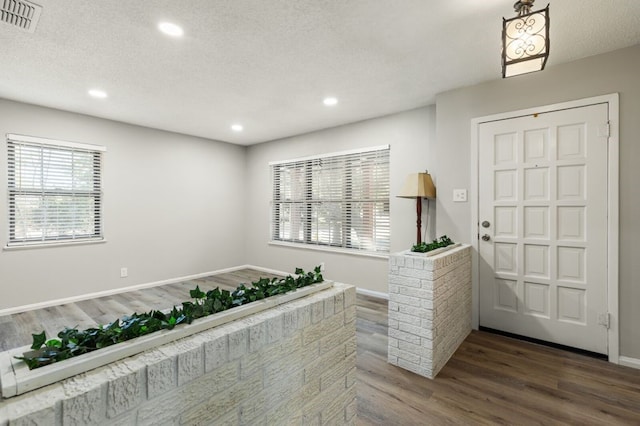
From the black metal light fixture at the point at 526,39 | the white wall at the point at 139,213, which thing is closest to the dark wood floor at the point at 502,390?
the black metal light fixture at the point at 526,39

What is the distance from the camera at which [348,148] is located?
4.63m

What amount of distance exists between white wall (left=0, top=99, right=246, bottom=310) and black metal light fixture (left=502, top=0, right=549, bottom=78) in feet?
15.9

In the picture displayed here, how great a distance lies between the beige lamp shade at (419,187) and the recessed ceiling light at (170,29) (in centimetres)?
266

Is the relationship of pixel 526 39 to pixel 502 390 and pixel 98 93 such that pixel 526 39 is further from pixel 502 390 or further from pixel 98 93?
pixel 98 93

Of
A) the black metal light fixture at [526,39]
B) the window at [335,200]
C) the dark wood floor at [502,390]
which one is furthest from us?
the window at [335,200]

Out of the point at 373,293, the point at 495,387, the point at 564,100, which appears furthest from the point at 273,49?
the point at 373,293

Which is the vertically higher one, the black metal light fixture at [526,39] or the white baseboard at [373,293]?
the black metal light fixture at [526,39]

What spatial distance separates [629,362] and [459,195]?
1898 millimetres

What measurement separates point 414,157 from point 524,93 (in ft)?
4.43

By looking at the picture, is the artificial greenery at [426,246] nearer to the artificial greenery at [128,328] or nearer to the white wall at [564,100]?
the white wall at [564,100]

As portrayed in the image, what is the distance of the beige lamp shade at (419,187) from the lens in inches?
136

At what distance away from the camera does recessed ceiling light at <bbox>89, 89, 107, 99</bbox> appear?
10.8 feet

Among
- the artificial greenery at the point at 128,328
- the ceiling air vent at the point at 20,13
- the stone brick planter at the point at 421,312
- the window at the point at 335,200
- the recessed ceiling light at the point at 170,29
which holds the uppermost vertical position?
the recessed ceiling light at the point at 170,29

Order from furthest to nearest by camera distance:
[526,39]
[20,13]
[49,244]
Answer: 1. [49,244]
2. [20,13]
3. [526,39]
